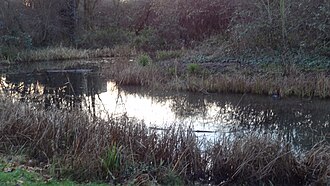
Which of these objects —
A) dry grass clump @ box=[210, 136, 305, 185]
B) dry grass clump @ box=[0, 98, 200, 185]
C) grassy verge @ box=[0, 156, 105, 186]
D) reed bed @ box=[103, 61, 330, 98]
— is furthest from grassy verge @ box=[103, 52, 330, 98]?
grassy verge @ box=[0, 156, 105, 186]

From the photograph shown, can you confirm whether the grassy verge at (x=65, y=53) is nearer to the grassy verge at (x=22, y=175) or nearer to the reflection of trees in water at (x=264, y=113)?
the reflection of trees in water at (x=264, y=113)

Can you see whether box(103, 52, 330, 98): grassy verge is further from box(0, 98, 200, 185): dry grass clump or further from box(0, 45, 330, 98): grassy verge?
box(0, 98, 200, 185): dry grass clump

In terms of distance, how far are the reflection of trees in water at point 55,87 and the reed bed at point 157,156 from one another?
16.0 feet

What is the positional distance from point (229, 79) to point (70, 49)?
15431 millimetres

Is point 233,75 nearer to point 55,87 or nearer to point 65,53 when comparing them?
point 55,87

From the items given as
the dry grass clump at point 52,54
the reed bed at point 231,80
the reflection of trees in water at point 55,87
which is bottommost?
the reflection of trees in water at point 55,87

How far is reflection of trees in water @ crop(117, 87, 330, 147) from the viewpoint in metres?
9.50

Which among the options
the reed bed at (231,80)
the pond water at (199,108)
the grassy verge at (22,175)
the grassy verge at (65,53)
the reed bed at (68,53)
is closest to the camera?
the grassy verge at (22,175)

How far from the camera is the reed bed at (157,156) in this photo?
20.4 ft

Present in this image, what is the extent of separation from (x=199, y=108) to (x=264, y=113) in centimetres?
192

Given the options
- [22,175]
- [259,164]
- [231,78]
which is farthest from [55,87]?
[259,164]

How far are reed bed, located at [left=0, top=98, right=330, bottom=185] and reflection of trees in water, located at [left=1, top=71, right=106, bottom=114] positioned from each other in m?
4.89

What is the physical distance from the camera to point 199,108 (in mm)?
12195

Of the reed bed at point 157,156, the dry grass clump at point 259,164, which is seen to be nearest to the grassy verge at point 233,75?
the reed bed at point 157,156
